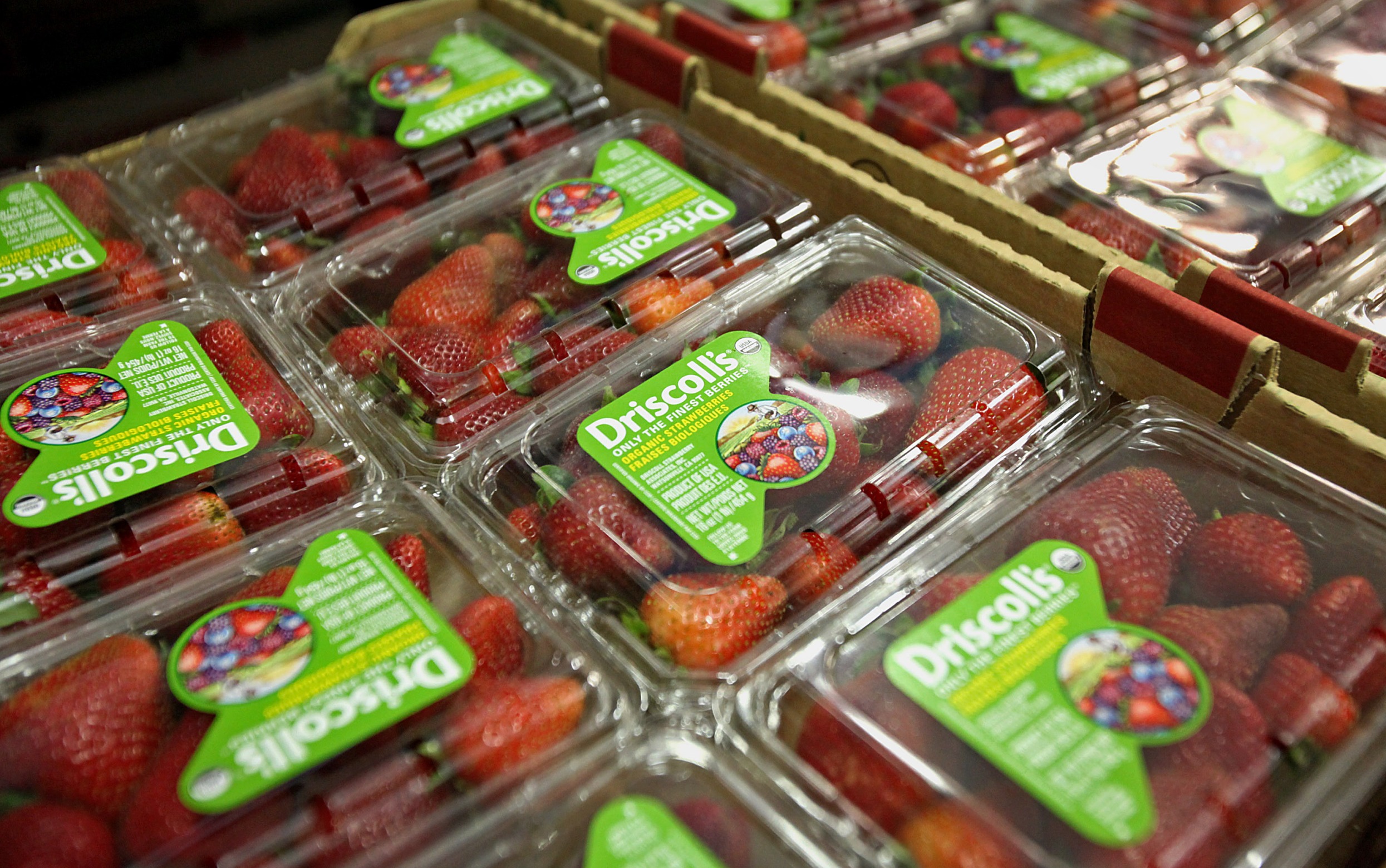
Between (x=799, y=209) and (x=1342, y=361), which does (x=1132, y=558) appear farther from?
(x=799, y=209)

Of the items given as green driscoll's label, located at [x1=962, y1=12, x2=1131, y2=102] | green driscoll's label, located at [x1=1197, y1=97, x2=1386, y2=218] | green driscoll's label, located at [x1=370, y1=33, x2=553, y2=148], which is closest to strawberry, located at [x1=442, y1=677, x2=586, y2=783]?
green driscoll's label, located at [x1=370, y1=33, x2=553, y2=148]

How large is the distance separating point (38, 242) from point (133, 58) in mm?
801

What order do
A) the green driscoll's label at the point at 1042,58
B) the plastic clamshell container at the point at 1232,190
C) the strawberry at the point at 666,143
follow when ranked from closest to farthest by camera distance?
the plastic clamshell container at the point at 1232,190 → the strawberry at the point at 666,143 → the green driscoll's label at the point at 1042,58

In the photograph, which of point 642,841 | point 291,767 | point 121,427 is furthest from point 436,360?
point 642,841

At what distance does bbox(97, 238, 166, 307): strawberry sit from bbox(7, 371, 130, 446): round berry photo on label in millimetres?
232

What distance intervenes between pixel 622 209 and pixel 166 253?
68 cm

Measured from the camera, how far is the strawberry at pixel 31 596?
109 cm

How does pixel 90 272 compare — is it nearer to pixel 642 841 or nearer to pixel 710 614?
pixel 710 614

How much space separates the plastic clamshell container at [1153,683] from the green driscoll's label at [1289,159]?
2.05 ft

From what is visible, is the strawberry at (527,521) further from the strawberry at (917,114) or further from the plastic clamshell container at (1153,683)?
the strawberry at (917,114)

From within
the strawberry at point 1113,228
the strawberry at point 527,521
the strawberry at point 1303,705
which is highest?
the strawberry at point 527,521

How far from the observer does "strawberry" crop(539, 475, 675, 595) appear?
1143mm

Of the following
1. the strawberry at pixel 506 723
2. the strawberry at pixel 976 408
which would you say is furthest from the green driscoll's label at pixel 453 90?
the strawberry at pixel 506 723

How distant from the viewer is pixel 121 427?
122cm
